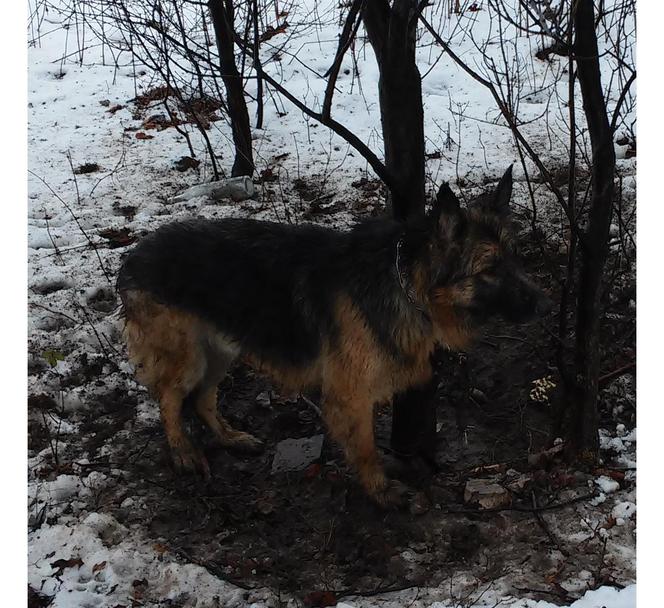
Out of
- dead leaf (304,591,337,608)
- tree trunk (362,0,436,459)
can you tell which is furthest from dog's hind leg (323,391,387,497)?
dead leaf (304,591,337,608)

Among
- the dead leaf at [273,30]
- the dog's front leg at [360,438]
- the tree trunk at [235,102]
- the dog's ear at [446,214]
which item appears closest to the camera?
the dog's ear at [446,214]

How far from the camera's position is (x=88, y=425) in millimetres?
5031

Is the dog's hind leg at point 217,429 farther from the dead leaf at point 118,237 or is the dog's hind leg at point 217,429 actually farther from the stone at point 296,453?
the dead leaf at point 118,237

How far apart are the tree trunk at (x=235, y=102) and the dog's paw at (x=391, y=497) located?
4862 millimetres

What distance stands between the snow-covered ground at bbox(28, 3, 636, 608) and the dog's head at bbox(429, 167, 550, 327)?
127 centimetres

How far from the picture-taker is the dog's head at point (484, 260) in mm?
3535

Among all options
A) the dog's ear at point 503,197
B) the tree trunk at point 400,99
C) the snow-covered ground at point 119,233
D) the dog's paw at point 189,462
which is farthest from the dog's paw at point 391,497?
the dog's ear at point 503,197

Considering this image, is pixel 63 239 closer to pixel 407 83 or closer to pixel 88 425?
pixel 88 425

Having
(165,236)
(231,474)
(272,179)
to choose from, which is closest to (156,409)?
(231,474)

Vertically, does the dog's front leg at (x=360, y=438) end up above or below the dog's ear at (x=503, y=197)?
below

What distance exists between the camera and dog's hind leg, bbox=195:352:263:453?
491 centimetres

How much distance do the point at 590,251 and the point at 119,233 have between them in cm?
503

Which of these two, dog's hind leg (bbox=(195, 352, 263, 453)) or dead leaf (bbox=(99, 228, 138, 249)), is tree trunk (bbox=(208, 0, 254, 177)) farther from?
dog's hind leg (bbox=(195, 352, 263, 453))

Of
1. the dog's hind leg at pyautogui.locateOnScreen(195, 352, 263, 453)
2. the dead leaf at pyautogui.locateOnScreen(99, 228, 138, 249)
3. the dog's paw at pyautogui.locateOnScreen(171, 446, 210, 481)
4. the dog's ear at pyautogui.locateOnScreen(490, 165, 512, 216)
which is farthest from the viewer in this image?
the dead leaf at pyautogui.locateOnScreen(99, 228, 138, 249)
